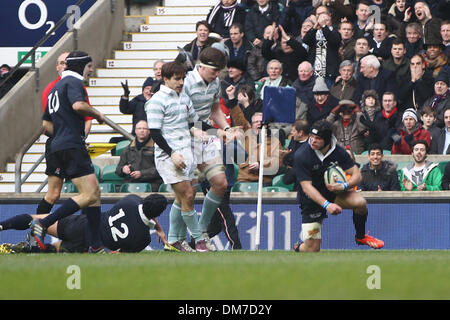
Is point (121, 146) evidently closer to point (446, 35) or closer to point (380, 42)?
point (380, 42)

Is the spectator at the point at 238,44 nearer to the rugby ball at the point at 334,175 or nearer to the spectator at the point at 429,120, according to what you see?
the spectator at the point at 429,120

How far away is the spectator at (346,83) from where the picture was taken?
17.2 metres

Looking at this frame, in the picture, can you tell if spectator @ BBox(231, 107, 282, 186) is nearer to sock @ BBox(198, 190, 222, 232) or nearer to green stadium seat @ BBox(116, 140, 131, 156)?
green stadium seat @ BBox(116, 140, 131, 156)

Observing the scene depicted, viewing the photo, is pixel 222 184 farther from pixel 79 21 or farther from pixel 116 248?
pixel 79 21

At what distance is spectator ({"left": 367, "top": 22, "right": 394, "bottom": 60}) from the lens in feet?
58.2

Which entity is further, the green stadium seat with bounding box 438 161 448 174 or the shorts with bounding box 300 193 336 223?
the green stadium seat with bounding box 438 161 448 174

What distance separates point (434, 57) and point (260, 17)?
10.7 ft

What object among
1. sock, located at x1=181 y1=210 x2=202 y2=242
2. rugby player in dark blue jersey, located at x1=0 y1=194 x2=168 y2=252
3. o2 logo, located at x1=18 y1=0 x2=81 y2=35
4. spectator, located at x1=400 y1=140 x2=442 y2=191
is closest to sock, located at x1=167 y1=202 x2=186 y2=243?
sock, located at x1=181 y1=210 x2=202 y2=242

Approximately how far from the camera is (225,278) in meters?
8.75

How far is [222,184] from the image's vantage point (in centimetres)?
1276

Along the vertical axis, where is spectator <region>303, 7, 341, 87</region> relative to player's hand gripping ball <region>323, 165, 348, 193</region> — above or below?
above

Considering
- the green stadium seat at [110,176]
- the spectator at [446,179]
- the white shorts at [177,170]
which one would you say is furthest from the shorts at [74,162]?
the spectator at [446,179]

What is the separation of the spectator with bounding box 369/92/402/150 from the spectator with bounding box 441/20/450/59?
1464mm

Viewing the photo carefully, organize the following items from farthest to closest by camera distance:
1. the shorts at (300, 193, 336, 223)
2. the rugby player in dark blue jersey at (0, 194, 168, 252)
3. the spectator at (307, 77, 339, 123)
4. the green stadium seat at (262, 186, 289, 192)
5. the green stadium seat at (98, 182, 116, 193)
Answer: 1. the spectator at (307, 77, 339, 123)
2. the green stadium seat at (98, 182, 116, 193)
3. the green stadium seat at (262, 186, 289, 192)
4. the shorts at (300, 193, 336, 223)
5. the rugby player in dark blue jersey at (0, 194, 168, 252)
